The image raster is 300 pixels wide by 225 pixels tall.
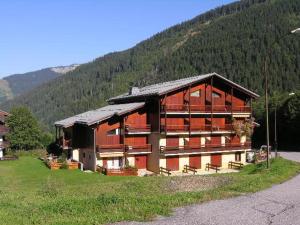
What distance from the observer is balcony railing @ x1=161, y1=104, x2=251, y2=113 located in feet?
157

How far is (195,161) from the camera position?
1972 inches

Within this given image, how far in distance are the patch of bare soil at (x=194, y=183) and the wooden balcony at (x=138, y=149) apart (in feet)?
52.5

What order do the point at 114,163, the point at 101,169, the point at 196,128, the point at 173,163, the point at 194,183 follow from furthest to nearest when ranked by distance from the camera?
the point at 196,128 < the point at 173,163 < the point at 114,163 < the point at 101,169 < the point at 194,183

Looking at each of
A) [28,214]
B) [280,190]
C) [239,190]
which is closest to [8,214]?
[28,214]

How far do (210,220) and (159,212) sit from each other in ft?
7.94

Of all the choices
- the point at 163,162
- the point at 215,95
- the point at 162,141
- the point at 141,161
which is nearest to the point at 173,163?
the point at 163,162

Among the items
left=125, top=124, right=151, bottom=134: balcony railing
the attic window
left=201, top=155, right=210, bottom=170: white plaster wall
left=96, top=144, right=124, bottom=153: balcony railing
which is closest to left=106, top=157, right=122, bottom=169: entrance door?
left=96, top=144, right=124, bottom=153: balcony railing

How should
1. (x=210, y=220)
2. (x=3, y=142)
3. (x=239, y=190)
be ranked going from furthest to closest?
(x=3, y=142) < (x=239, y=190) < (x=210, y=220)

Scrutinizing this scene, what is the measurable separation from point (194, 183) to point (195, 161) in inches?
816

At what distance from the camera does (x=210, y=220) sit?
692 inches

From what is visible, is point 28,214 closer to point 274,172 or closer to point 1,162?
point 274,172

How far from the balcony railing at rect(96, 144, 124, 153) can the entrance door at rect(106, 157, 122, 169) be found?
1.29m

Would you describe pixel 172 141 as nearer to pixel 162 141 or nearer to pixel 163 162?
pixel 162 141

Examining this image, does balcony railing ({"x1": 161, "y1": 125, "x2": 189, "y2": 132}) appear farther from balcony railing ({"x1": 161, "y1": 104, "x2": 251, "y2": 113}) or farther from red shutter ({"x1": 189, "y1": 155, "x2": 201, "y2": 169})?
red shutter ({"x1": 189, "y1": 155, "x2": 201, "y2": 169})
